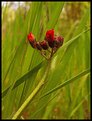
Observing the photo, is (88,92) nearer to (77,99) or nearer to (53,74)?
(77,99)

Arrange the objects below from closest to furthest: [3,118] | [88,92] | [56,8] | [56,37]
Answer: [56,37]
[56,8]
[3,118]
[88,92]

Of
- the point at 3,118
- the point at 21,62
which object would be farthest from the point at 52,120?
the point at 21,62

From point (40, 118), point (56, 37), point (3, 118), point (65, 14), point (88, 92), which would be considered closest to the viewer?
point (56, 37)

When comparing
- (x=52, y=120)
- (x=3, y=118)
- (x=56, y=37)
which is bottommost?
(x=52, y=120)

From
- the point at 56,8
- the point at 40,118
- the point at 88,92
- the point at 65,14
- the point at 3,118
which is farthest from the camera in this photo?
the point at 65,14

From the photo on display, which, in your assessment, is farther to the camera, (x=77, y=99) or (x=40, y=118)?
(x=77, y=99)

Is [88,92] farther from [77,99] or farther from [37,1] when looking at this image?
[37,1]

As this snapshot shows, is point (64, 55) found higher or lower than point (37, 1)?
lower

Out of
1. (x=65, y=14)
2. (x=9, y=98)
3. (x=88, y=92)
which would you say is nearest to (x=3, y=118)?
(x=9, y=98)

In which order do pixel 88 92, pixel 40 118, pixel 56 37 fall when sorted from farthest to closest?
pixel 88 92 → pixel 40 118 → pixel 56 37
